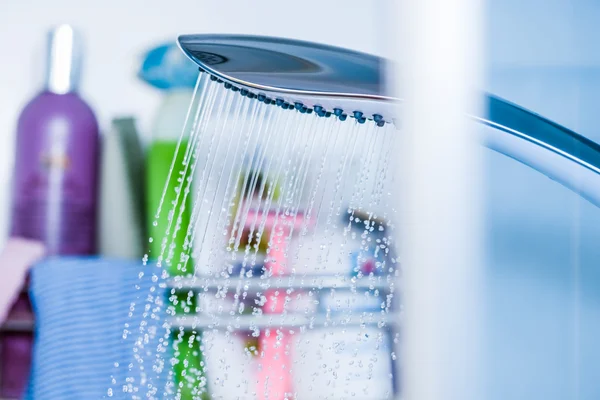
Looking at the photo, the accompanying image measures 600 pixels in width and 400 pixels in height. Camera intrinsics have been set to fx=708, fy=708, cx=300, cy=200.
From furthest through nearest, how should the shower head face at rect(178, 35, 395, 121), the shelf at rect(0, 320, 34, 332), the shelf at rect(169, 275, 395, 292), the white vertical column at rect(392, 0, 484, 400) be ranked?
1. the shelf at rect(0, 320, 34, 332)
2. the shelf at rect(169, 275, 395, 292)
3. the shower head face at rect(178, 35, 395, 121)
4. the white vertical column at rect(392, 0, 484, 400)

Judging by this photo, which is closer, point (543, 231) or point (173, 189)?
point (543, 231)

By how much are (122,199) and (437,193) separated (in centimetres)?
85

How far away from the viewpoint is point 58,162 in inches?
39.4

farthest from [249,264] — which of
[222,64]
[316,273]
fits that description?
[222,64]

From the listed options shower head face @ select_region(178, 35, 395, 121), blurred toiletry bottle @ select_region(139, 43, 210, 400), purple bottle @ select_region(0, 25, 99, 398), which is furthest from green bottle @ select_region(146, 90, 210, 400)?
shower head face @ select_region(178, 35, 395, 121)

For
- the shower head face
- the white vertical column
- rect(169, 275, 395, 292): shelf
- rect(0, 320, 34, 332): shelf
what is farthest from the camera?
rect(0, 320, 34, 332): shelf

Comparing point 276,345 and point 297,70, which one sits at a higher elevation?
point 297,70

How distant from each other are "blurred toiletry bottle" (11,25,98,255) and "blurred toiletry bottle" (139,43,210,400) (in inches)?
4.0

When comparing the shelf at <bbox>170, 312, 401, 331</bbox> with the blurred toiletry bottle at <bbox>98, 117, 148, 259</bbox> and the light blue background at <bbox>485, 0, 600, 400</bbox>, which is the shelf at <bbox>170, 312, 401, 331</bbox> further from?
the light blue background at <bbox>485, 0, 600, 400</bbox>

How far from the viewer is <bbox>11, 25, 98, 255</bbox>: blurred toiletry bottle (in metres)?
0.99

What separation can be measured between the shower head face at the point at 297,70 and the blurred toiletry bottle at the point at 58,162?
0.61 meters

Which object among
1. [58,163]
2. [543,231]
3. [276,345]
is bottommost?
[276,345]

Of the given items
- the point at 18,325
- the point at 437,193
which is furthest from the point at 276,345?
the point at 437,193

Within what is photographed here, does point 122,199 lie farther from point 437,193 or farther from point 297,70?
point 437,193
